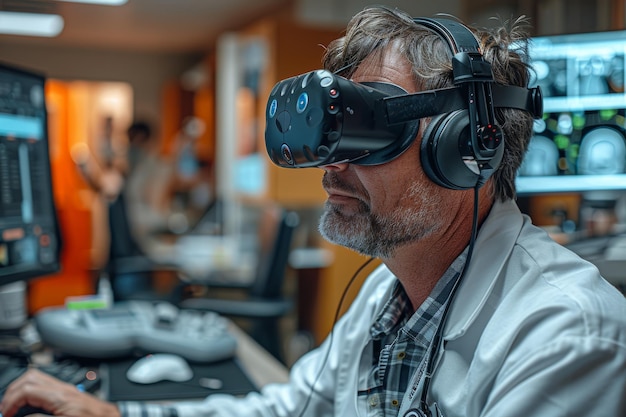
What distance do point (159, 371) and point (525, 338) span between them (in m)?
0.82

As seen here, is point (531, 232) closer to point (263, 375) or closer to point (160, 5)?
point (263, 375)

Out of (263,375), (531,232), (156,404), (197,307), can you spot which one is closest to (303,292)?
(197,307)

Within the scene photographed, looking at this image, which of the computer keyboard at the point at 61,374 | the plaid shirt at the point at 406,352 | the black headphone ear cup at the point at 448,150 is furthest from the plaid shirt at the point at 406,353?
the computer keyboard at the point at 61,374

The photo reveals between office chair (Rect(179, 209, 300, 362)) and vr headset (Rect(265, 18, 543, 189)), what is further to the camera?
office chair (Rect(179, 209, 300, 362))

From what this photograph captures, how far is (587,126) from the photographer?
1509 mm

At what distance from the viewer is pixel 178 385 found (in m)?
1.31

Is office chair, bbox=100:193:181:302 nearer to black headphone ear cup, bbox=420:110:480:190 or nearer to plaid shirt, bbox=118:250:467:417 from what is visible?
plaid shirt, bbox=118:250:467:417

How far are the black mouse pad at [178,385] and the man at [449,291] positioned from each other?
16cm

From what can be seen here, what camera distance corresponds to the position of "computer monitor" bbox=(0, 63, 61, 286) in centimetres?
143

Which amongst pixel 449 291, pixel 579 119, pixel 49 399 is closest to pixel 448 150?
pixel 449 291

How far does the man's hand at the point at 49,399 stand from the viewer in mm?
1028

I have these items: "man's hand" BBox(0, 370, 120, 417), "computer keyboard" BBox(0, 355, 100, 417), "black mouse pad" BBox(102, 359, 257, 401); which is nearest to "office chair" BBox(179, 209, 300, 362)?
"black mouse pad" BBox(102, 359, 257, 401)

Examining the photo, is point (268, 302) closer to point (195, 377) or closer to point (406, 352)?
point (195, 377)

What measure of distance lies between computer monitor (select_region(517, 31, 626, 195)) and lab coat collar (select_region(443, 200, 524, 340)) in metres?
0.60
